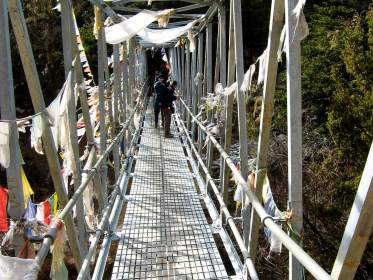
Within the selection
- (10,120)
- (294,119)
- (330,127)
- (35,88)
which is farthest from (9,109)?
(330,127)

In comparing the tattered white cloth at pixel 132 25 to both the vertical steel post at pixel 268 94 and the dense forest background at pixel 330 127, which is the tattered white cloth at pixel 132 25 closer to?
the dense forest background at pixel 330 127

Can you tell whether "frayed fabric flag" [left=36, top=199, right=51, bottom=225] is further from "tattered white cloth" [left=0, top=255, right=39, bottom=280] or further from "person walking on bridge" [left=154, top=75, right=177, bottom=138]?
"person walking on bridge" [left=154, top=75, right=177, bottom=138]

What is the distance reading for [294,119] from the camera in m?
1.89

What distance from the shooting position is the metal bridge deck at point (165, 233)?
3105 millimetres

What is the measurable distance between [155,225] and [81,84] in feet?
5.35

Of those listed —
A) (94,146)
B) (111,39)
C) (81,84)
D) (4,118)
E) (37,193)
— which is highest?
(111,39)

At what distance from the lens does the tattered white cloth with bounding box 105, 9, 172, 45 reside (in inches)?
171

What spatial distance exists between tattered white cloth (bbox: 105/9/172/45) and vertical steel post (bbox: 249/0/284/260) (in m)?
2.32

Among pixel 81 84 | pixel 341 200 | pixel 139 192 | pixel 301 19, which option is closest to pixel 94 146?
pixel 81 84

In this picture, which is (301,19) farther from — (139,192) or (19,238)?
(139,192)

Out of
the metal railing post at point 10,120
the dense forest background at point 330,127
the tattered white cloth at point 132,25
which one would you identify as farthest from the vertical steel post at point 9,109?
the dense forest background at point 330,127

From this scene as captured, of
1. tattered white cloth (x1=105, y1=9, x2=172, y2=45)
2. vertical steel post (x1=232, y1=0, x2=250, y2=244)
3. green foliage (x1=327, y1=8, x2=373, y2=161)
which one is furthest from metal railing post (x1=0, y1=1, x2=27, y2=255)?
green foliage (x1=327, y1=8, x2=373, y2=161)

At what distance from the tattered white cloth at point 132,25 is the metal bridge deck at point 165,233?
189cm

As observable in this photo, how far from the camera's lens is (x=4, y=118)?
1762mm
